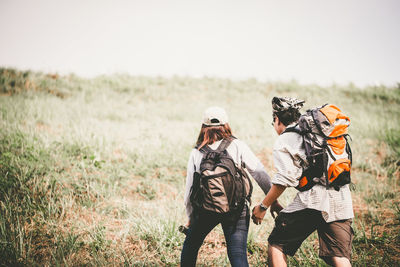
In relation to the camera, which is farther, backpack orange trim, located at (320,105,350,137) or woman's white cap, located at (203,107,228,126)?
woman's white cap, located at (203,107,228,126)

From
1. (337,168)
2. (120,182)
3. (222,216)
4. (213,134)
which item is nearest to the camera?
(337,168)

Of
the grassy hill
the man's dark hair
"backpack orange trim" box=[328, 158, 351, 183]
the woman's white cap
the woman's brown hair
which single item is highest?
the man's dark hair

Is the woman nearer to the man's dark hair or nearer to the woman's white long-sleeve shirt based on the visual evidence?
the woman's white long-sleeve shirt

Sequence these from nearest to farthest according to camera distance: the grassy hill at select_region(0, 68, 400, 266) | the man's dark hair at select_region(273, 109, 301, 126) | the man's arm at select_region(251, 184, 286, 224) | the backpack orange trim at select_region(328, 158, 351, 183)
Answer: the backpack orange trim at select_region(328, 158, 351, 183), the man's arm at select_region(251, 184, 286, 224), the man's dark hair at select_region(273, 109, 301, 126), the grassy hill at select_region(0, 68, 400, 266)

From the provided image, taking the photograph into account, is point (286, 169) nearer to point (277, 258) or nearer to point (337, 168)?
point (337, 168)

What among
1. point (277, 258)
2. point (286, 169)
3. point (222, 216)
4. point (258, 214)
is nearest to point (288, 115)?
point (286, 169)

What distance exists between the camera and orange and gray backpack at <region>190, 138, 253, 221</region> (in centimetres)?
172

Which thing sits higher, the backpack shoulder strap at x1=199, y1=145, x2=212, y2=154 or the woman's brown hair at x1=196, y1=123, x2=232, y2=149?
the woman's brown hair at x1=196, y1=123, x2=232, y2=149

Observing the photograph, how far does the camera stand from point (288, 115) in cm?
198

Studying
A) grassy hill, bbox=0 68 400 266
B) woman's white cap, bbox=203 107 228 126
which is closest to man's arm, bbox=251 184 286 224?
woman's white cap, bbox=203 107 228 126

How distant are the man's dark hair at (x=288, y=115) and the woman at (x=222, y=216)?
45 centimetres

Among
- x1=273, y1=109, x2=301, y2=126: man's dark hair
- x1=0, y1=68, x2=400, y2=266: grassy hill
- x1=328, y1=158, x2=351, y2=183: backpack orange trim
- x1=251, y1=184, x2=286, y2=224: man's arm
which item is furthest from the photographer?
x1=0, y1=68, x2=400, y2=266: grassy hill

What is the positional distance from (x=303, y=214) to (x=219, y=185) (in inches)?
28.4

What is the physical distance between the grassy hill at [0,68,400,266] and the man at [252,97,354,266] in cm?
86
